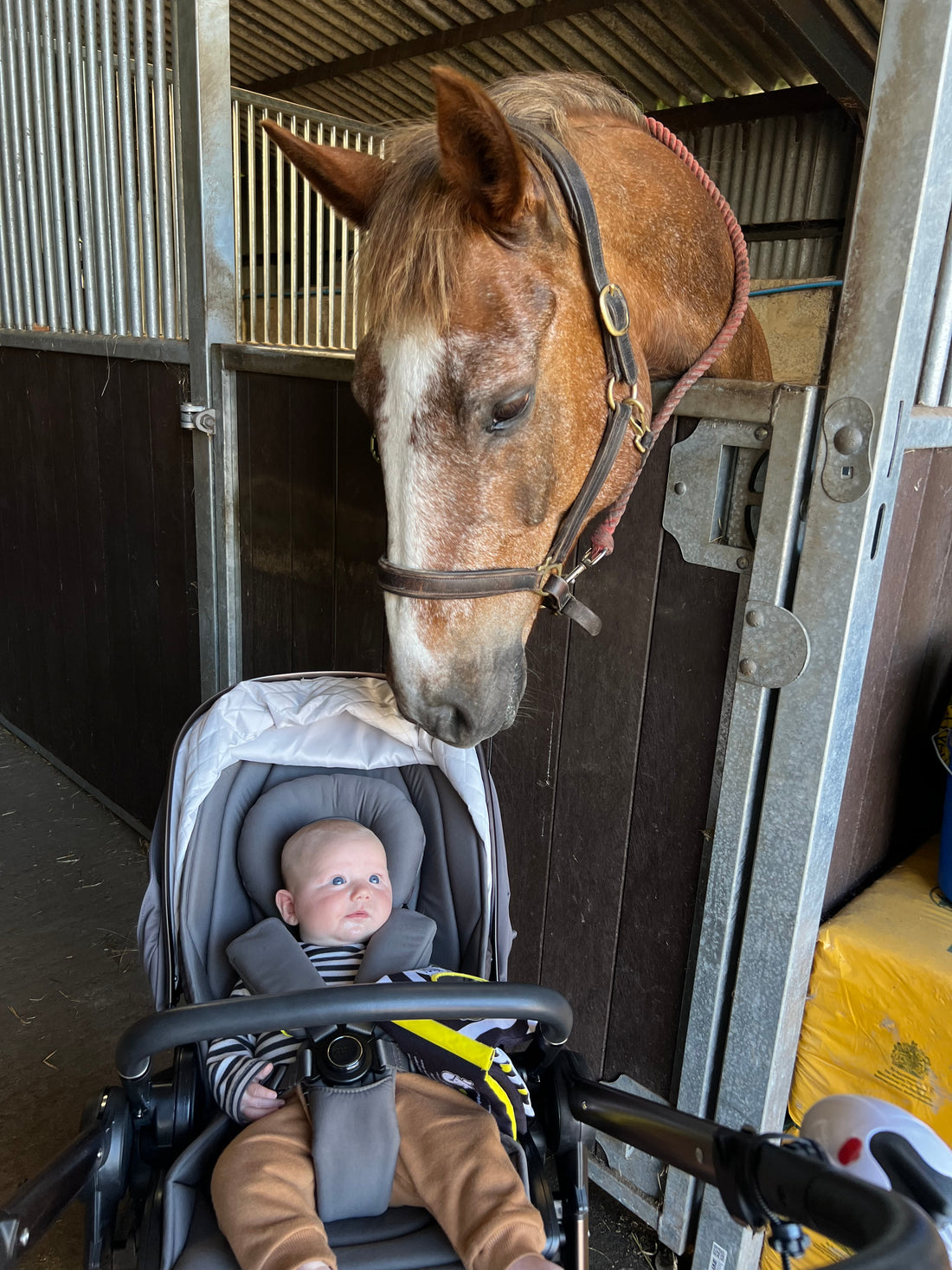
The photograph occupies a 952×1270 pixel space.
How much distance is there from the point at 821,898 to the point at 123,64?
268 cm

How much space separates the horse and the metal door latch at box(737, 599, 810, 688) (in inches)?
11.2

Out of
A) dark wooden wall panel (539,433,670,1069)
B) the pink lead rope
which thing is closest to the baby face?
dark wooden wall panel (539,433,670,1069)

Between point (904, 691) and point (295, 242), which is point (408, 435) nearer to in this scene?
point (904, 691)

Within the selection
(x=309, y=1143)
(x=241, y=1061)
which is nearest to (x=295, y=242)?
(x=241, y=1061)

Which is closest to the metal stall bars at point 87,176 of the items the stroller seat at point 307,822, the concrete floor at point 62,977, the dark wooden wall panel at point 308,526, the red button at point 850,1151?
the dark wooden wall panel at point 308,526

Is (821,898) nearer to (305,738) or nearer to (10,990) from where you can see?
(305,738)

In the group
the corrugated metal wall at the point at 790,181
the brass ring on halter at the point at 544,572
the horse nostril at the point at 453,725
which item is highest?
the corrugated metal wall at the point at 790,181

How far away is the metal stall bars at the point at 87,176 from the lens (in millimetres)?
2357

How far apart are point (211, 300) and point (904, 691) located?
Result: 189cm

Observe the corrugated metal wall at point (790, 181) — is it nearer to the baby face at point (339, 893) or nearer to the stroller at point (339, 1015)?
the stroller at point (339, 1015)

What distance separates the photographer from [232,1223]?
997 mm

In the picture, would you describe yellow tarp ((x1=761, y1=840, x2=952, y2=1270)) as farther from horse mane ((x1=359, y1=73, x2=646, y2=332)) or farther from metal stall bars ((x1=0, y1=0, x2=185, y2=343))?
metal stall bars ((x1=0, y1=0, x2=185, y2=343))

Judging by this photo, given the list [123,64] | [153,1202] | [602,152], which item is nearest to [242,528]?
[123,64]

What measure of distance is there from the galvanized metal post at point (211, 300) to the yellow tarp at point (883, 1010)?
70.0 inches
